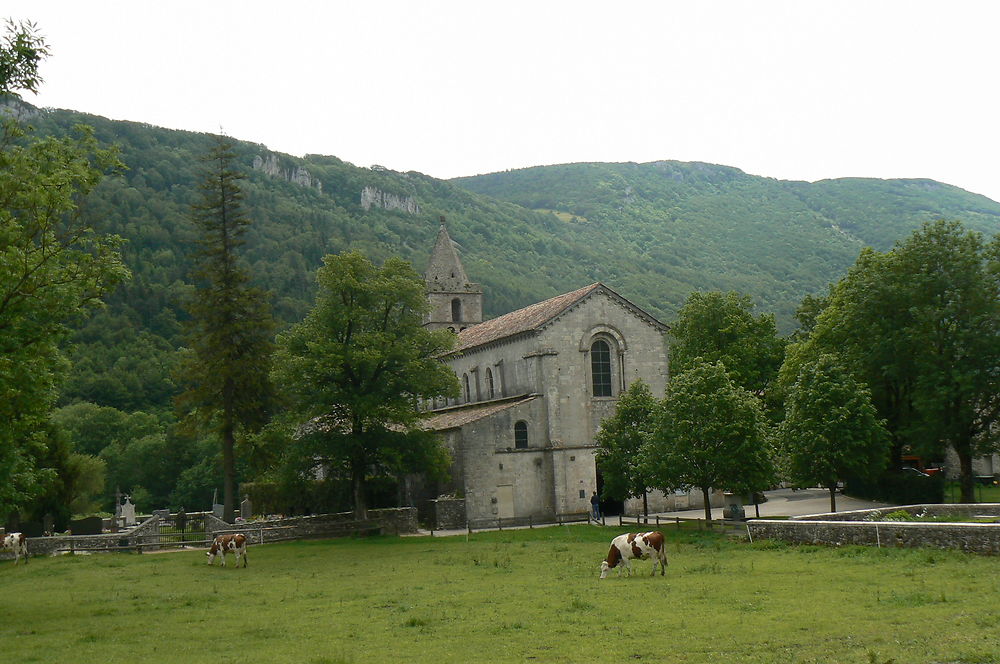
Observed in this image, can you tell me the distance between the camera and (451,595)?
22.6 m

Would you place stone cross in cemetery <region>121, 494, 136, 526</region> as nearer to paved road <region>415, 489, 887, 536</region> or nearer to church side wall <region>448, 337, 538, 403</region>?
paved road <region>415, 489, 887, 536</region>

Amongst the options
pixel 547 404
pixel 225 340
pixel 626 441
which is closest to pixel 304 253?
pixel 225 340

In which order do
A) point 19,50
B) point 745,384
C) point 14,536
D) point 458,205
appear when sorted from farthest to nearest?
point 458,205
point 745,384
point 14,536
point 19,50

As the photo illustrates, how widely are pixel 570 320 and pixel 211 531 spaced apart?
2227 centimetres

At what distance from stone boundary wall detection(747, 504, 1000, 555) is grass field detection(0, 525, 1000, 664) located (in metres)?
0.76

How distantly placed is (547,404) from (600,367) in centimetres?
425

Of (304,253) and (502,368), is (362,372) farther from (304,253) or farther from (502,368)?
(304,253)

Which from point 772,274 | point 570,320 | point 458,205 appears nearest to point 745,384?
point 570,320

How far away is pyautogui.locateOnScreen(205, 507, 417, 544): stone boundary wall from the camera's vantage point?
42.8m

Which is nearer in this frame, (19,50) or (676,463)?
(19,50)

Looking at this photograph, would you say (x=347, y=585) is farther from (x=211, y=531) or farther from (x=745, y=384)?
(x=745, y=384)

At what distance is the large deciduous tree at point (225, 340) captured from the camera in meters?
47.9

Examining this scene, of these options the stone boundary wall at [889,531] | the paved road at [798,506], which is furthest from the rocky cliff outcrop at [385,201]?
the stone boundary wall at [889,531]

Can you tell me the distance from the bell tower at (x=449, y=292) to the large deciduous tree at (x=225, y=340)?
63.6 feet
